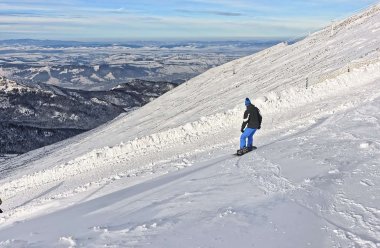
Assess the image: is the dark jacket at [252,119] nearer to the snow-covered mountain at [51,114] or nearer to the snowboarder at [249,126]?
the snowboarder at [249,126]

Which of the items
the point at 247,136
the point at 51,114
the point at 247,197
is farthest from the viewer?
the point at 51,114

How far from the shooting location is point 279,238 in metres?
7.08

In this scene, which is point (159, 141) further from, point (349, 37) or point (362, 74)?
point (349, 37)

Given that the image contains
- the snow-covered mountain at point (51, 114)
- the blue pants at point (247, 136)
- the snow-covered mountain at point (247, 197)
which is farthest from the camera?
the snow-covered mountain at point (51, 114)

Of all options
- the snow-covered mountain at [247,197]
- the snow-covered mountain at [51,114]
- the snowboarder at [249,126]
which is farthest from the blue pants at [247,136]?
the snow-covered mountain at [51,114]

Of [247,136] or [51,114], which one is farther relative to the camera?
[51,114]

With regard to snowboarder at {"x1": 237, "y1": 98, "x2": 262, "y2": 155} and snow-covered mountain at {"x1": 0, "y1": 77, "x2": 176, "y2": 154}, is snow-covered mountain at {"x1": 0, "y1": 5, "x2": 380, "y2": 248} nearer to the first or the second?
snowboarder at {"x1": 237, "y1": 98, "x2": 262, "y2": 155}

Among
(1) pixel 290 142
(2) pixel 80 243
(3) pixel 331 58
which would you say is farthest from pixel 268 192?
(3) pixel 331 58

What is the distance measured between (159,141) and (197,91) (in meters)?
37.7

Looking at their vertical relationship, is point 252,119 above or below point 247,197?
above

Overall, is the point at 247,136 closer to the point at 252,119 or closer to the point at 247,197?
the point at 252,119

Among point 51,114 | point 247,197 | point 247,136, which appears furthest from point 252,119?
→ point 51,114

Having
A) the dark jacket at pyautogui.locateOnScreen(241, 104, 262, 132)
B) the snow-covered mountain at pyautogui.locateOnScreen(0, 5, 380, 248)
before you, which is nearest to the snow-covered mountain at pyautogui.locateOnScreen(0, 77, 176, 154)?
the snow-covered mountain at pyautogui.locateOnScreen(0, 5, 380, 248)

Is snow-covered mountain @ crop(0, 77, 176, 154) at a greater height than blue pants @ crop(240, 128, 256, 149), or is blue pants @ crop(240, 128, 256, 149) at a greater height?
blue pants @ crop(240, 128, 256, 149)
